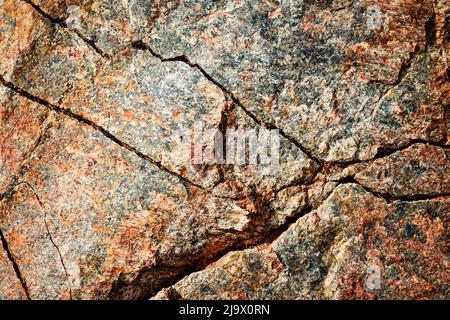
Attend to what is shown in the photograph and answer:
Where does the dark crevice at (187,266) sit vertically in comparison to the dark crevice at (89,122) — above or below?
below

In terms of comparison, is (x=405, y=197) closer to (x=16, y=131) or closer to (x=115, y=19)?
(x=115, y=19)

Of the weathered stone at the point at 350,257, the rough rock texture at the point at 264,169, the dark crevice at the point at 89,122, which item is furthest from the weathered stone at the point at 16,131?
the weathered stone at the point at 350,257

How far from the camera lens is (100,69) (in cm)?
321

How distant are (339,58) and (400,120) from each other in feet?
1.69

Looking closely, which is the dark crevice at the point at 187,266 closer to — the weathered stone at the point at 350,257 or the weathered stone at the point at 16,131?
the weathered stone at the point at 350,257

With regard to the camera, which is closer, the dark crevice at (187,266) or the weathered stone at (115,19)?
the dark crevice at (187,266)

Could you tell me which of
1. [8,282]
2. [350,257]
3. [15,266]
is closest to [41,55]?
[15,266]

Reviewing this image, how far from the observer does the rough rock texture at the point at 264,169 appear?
9.97 ft

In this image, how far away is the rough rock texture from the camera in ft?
9.97

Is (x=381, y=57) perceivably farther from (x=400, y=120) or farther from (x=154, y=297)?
(x=154, y=297)

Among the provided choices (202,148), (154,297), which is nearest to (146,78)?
(202,148)

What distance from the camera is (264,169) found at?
3096mm

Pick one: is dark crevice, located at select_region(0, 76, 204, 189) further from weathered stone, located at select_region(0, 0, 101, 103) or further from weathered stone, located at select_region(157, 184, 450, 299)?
weathered stone, located at select_region(157, 184, 450, 299)

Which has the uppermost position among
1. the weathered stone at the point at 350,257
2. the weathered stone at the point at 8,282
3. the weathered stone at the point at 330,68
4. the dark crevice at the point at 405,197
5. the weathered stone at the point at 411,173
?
the weathered stone at the point at 330,68
